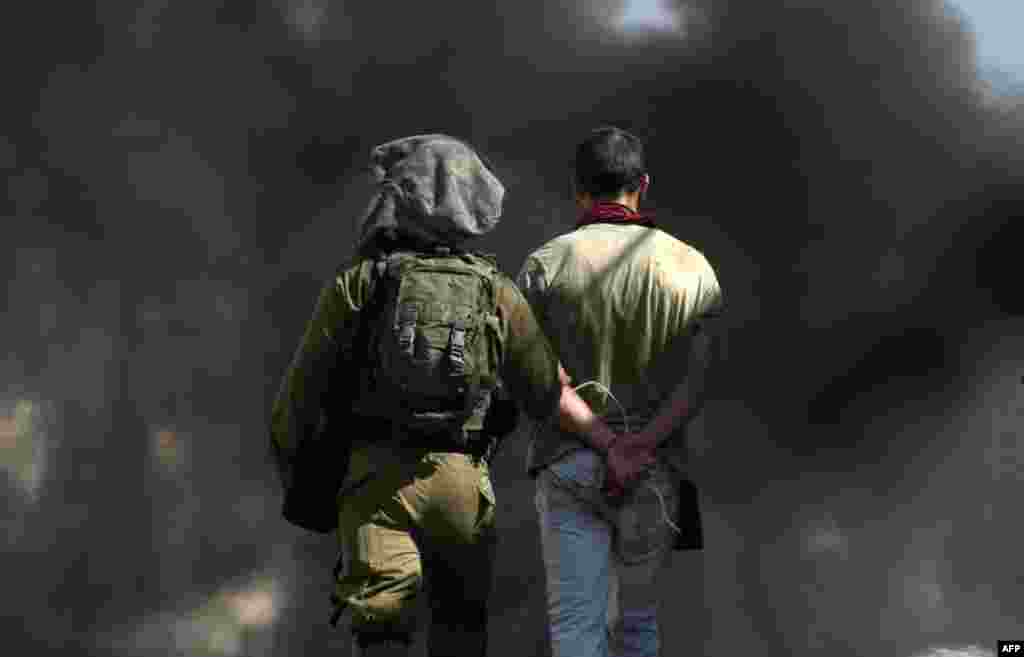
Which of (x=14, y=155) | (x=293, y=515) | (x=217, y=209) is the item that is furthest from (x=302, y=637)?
(x=293, y=515)

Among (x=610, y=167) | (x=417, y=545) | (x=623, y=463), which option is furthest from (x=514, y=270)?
(x=417, y=545)

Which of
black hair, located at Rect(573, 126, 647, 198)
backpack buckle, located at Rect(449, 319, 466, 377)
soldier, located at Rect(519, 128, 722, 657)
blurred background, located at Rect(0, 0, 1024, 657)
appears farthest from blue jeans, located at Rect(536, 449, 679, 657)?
blurred background, located at Rect(0, 0, 1024, 657)

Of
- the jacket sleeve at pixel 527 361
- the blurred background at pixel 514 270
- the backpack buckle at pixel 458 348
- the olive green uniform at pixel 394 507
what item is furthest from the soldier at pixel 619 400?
the blurred background at pixel 514 270

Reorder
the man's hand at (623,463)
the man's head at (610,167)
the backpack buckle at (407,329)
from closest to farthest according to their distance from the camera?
the backpack buckle at (407,329)
the man's hand at (623,463)
the man's head at (610,167)

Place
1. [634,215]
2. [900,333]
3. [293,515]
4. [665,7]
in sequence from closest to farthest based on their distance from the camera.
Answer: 1. [293,515]
2. [634,215]
3. [900,333]
4. [665,7]

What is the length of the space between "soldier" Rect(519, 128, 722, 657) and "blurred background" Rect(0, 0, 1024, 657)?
112 inches

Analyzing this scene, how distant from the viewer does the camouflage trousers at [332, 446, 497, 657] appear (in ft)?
11.4

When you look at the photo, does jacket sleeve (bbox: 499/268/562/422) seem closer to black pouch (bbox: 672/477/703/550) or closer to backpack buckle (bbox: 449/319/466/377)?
backpack buckle (bbox: 449/319/466/377)

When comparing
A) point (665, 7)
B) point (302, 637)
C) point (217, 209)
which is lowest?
point (302, 637)

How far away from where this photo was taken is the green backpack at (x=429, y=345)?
349cm

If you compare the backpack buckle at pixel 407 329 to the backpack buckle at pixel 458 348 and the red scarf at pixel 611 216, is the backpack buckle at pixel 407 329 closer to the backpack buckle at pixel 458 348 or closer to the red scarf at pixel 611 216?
the backpack buckle at pixel 458 348

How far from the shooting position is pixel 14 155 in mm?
7312

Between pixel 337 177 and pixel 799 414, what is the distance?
2.43 m

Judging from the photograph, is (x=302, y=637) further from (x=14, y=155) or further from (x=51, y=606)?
(x=14, y=155)
